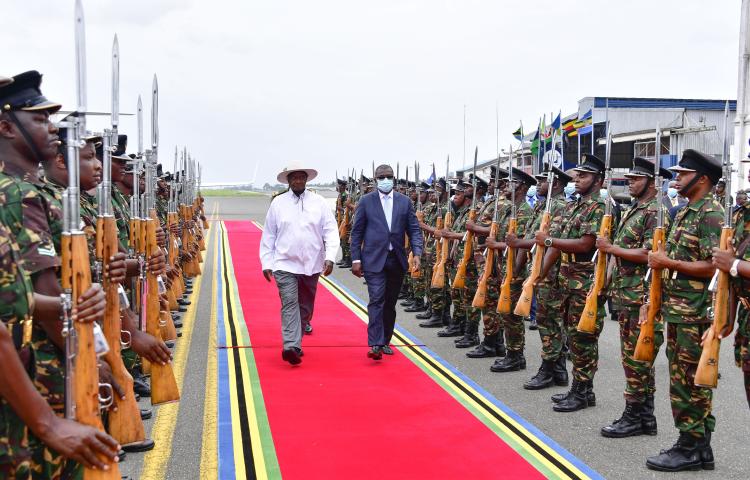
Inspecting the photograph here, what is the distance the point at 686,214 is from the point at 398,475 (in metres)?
2.71

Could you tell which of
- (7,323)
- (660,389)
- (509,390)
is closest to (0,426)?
(7,323)

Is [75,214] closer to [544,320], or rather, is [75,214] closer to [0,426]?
[0,426]

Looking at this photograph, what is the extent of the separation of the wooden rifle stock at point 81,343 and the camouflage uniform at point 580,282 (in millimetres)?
4973

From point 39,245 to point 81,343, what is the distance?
404mm

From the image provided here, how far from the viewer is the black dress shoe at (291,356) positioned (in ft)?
27.7

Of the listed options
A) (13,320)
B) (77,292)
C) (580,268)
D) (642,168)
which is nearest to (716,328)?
(642,168)

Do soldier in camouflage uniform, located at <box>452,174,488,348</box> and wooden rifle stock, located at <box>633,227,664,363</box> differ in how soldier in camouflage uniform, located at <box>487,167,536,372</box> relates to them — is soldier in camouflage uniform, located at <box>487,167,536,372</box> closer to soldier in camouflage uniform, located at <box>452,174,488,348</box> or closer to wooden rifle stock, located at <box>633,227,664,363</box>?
soldier in camouflage uniform, located at <box>452,174,488,348</box>

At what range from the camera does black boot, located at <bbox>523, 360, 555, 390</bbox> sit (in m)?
7.77

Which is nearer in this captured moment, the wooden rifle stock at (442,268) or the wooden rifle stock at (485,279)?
the wooden rifle stock at (485,279)

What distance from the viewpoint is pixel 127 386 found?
4.37 meters

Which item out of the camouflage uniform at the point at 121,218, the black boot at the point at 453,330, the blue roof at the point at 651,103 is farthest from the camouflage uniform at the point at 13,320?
the blue roof at the point at 651,103

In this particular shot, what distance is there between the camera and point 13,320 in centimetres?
264

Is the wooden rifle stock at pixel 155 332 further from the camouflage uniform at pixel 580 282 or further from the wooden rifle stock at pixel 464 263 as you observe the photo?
the wooden rifle stock at pixel 464 263

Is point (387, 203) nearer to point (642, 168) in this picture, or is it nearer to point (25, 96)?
point (642, 168)
